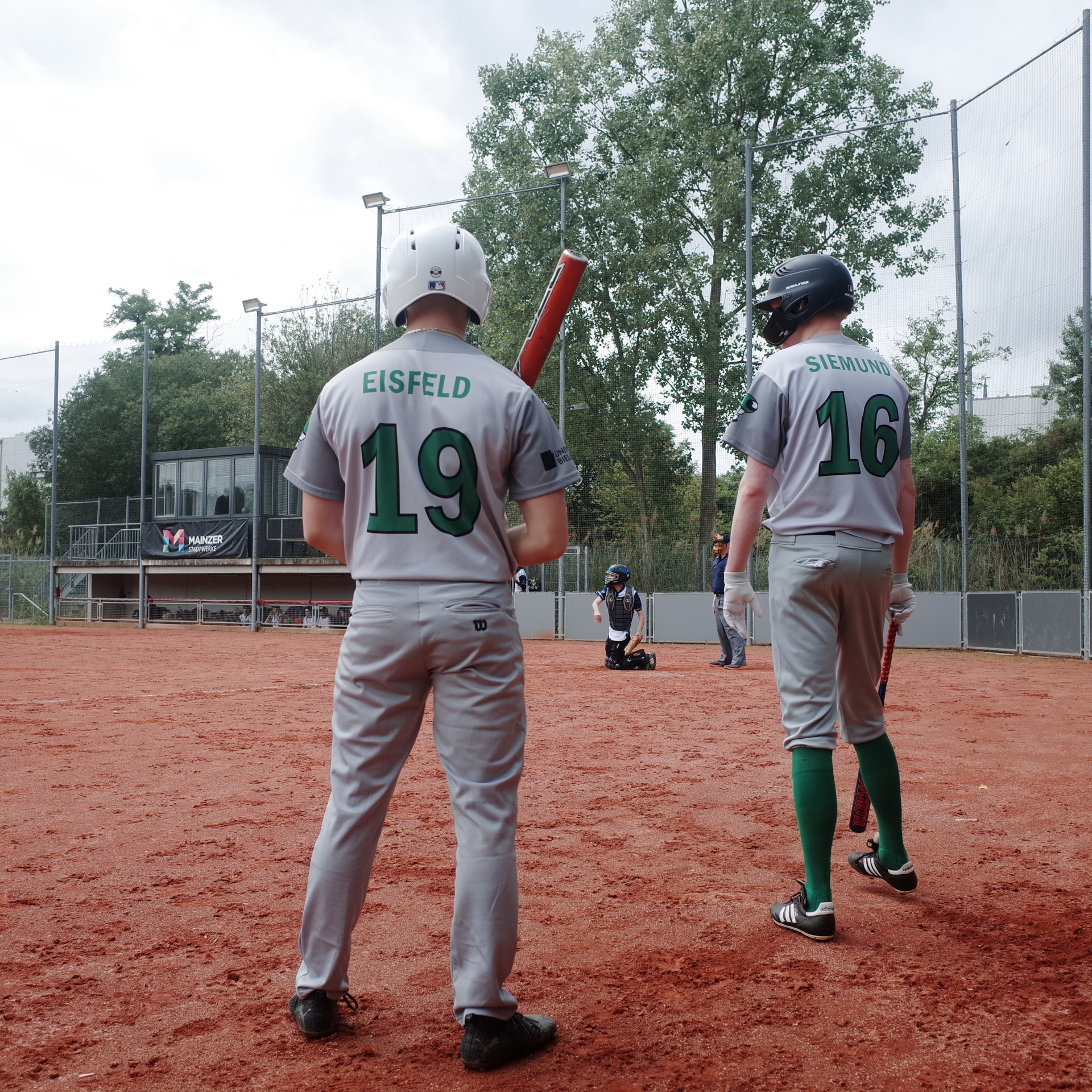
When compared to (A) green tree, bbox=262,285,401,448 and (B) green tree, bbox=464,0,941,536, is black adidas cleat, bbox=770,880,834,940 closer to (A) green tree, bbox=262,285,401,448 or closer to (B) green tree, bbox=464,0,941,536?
(B) green tree, bbox=464,0,941,536

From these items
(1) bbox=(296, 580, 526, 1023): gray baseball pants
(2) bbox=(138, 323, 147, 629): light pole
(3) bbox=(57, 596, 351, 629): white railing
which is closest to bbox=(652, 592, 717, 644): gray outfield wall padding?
(3) bbox=(57, 596, 351, 629): white railing

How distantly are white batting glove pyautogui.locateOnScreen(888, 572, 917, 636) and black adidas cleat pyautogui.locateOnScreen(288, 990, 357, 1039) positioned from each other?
2.50m

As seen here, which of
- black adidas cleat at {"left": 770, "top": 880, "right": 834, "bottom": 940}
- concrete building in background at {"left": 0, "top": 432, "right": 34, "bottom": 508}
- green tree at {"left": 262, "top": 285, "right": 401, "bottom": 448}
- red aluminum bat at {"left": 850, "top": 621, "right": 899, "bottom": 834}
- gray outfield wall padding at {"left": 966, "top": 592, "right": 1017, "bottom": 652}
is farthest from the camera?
concrete building in background at {"left": 0, "top": 432, "right": 34, "bottom": 508}

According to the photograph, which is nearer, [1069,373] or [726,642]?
[726,642]

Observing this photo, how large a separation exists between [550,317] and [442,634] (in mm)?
1313

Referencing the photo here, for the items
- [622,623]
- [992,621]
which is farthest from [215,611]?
[992,621]

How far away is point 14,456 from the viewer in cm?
5325

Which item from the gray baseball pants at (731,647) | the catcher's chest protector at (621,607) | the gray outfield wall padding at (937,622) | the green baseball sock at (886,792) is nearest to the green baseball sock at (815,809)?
the green baseball sock at (886,792)

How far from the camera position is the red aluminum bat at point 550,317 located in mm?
3297

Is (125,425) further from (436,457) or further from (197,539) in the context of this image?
(436,457)

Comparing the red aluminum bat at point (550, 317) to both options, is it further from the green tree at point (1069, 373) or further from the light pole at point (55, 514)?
the light pole at point (55, 514)

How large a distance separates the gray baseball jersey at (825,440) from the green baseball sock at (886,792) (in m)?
0.78

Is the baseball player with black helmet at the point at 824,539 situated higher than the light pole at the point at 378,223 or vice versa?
the light pole at the point at 378,223

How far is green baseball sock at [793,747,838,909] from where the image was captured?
3.37m
